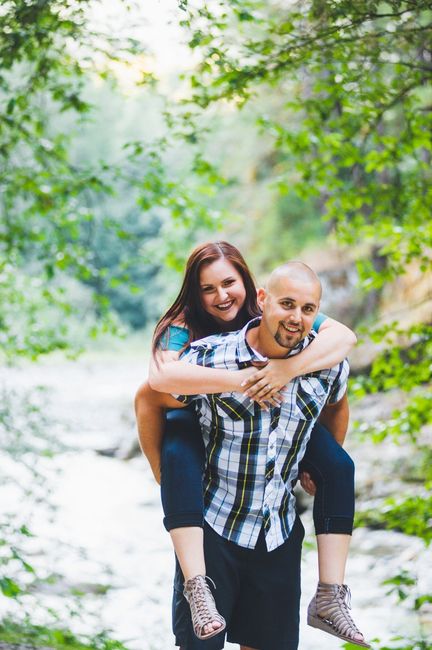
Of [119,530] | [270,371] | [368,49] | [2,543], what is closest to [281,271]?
[270,371]

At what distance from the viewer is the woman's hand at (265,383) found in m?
2.37

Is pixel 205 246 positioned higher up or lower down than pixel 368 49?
lower down

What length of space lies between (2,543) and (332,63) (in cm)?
274

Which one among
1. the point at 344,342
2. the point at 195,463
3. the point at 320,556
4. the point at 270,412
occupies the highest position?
the point at 344,342

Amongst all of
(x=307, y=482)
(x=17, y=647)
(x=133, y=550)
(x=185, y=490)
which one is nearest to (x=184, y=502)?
(x=185, y=490)

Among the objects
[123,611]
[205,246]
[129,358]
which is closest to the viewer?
[205,246]

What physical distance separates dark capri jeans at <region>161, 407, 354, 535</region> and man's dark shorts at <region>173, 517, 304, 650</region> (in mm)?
121

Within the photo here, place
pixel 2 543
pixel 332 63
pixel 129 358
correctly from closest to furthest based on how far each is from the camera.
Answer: pixel 332 63, pixel 2 543, pixel 129 358

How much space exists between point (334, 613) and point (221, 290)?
3.67ft

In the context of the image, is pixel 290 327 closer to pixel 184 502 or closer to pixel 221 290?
pixel 221 290

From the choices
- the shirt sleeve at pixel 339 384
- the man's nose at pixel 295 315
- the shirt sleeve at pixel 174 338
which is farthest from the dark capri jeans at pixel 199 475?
the man's nose at pixel 295 315

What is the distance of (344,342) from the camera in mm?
2602

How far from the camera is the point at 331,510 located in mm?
2604

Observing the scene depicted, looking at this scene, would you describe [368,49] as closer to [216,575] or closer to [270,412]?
[270,412]
